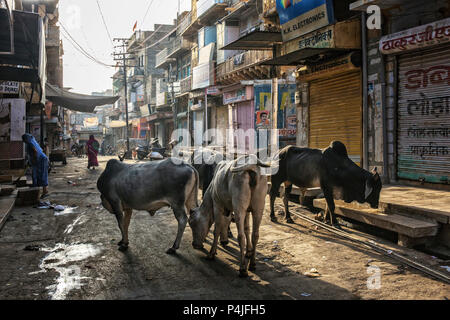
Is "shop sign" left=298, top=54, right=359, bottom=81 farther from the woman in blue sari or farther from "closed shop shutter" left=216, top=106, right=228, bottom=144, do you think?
"closed shop shutter" left=216, top=106, right=228, bottom=144

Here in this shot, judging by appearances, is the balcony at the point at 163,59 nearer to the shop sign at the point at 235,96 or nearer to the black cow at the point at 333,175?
the shop sign at the point at 235,96

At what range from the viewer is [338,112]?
11.8 meters

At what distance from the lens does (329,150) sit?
7281 mm

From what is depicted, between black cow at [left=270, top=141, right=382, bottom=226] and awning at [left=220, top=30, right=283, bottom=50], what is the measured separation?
5927 millimetres

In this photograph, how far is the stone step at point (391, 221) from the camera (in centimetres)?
552

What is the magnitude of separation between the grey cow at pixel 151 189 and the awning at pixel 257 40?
7854 mm

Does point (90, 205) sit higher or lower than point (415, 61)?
lower

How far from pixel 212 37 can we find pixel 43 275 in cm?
2395

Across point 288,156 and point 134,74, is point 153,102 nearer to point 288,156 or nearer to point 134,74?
point 134,74

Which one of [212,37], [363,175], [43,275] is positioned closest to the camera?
[43,275]

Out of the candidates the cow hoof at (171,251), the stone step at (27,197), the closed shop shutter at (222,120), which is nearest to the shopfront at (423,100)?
the cow hoof at (171,251)

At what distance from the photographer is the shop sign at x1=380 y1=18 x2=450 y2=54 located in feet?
25.4

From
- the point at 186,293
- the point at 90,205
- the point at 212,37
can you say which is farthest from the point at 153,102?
the point at 186,293

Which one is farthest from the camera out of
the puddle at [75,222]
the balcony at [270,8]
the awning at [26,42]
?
the balcony at [270,8]
